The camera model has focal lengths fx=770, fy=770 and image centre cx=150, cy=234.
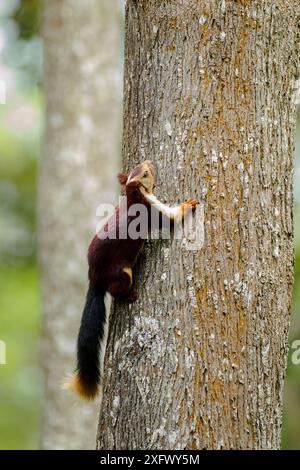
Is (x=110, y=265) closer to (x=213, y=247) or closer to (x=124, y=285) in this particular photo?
(x=124, y=285)

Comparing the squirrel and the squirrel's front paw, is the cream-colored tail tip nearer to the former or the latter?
the squirrel

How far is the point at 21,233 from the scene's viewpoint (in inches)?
427

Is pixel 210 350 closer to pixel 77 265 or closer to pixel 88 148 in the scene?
pixel 77 265

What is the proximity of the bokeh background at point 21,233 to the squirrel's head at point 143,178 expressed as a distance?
3.95 m

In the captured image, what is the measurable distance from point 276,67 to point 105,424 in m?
1.50

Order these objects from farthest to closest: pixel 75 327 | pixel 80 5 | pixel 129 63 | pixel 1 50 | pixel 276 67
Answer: pixel 1 50, pixel 80 5, pixel 75 327, pixel 129 63, pixel 276 67

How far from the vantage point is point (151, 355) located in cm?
278

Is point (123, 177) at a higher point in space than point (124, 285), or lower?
higher

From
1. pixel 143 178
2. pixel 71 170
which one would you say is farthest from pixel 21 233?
pixel 143 178

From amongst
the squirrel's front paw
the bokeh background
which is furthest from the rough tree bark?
the bokeh background

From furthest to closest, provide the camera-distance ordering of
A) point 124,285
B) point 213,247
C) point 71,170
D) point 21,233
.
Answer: point 21,233 → point 71,170 → point 124,285 → point 213,247

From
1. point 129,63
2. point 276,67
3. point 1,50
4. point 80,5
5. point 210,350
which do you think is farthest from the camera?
point 1,50

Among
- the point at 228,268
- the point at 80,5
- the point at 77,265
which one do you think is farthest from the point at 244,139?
the point at 80,5

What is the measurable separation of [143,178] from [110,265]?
0.37m
